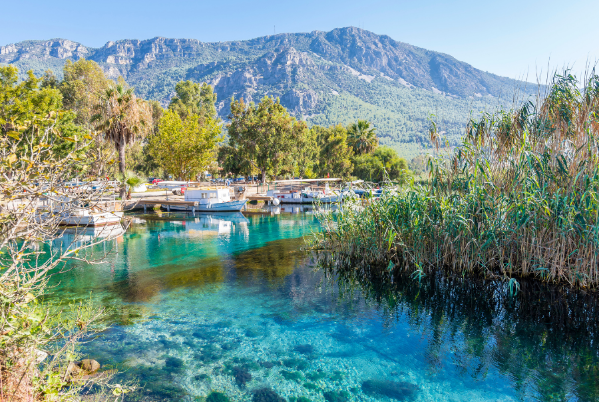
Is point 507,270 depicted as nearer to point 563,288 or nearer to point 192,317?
point 563,288

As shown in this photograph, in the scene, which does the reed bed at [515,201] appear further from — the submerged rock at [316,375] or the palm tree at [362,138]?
the palm tree at [362,138]

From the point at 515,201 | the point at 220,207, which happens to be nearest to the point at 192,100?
the point at 220,207

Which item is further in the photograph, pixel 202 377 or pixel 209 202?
pixel 209 202

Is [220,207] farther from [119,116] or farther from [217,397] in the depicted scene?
[217,397]

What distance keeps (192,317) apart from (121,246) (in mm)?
11434

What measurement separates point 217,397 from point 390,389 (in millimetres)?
2886

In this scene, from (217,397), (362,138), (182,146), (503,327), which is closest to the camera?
(217,397)

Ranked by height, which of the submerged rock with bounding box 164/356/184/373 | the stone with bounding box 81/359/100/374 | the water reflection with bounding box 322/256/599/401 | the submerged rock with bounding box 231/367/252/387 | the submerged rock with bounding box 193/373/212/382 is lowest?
the submerged rock with bounding box 231/367/252/387

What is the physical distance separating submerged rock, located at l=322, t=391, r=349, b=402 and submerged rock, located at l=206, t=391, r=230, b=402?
1.60m

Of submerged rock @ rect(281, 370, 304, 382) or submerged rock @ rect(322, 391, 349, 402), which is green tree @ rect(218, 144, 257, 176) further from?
submerged rock @ rect(322, 391, 349, 402)

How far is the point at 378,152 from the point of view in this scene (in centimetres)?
5400

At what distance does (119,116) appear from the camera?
29.1 m

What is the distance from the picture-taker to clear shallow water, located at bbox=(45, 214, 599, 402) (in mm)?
6301

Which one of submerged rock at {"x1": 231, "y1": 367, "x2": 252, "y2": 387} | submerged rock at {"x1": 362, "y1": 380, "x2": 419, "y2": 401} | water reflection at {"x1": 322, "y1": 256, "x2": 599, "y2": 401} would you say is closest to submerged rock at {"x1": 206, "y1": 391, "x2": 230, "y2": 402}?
submerged rock at {"x1": 231, "y1": 367, "x2": 252, "y2": 387}
